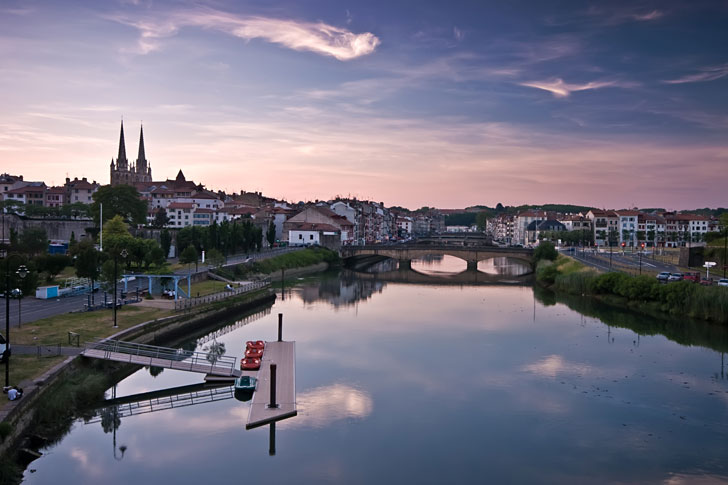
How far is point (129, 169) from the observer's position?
5394 inches

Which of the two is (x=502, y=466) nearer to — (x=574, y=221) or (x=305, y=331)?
(x=305, y=331)

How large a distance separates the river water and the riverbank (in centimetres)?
82

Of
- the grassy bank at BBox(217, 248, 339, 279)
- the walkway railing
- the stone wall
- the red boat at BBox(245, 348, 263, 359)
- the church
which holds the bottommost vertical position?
the red boat at BBox(245, 348, 263, 359)

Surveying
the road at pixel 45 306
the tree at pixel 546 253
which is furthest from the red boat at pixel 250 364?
the tree at pixel 546 253

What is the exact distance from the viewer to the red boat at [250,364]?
28109 millimetres

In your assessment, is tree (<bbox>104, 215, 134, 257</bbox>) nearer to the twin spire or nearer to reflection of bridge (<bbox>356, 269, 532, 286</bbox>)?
reflection of bridge (<bbox>356, 269, 532, 286</bbox>)

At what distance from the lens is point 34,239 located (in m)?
57.7

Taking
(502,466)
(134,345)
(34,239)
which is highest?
(34,239)

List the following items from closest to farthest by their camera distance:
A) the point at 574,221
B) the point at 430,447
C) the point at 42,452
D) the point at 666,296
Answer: the point at 42,452 → the point at 430,447 → the point at 666,296 → the point at 574,221

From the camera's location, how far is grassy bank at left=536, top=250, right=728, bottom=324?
141 ft

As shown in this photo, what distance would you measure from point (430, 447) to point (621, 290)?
36479mm

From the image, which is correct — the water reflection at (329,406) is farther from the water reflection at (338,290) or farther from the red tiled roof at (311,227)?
the red tiled roof at (311,227)

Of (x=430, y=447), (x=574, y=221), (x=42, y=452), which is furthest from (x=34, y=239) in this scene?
(x=574, y=221)

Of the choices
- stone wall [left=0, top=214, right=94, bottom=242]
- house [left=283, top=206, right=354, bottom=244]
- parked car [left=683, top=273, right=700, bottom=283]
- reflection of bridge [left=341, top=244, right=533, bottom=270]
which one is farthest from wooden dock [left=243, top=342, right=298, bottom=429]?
house [left=283, top=206, right=354, bottom=244]
